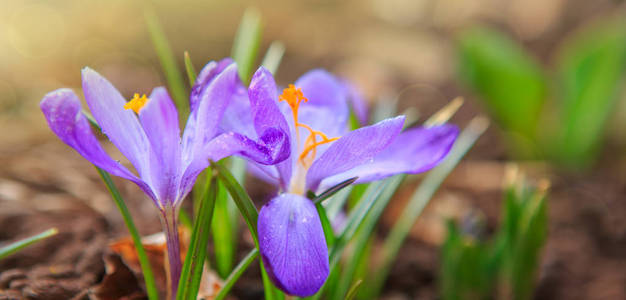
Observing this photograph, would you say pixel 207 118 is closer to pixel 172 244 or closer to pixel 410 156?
pixel 172 244

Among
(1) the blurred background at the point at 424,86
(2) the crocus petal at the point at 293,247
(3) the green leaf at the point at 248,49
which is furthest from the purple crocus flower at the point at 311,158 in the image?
(1) the blurred background at the point at 424,86

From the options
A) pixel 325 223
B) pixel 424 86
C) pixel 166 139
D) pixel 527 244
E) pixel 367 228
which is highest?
pixel 166 139

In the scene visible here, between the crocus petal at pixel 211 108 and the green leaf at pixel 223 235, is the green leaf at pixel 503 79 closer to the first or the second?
the green leaf at pixel 223 235

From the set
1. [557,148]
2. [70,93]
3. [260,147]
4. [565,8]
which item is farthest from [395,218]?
[565,8]

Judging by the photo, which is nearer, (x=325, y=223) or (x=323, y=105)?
(x=325, y=223)

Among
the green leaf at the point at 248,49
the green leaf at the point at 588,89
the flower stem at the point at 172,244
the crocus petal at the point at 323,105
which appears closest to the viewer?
the flower stem at the point at 172,244

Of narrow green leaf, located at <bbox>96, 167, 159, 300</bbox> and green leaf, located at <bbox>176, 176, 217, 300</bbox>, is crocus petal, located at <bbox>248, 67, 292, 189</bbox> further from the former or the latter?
narrow green leaf, located at <bbox>96, 167, 159, 300</bbox>

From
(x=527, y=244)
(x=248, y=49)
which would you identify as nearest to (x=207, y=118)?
(x=248, y=49)
